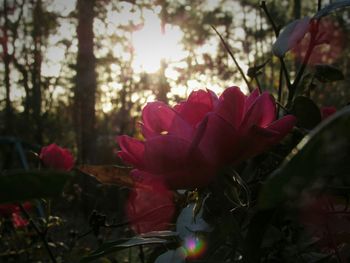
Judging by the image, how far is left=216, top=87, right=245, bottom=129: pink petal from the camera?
37cm

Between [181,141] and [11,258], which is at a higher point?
[181,141]

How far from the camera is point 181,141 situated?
0.35m

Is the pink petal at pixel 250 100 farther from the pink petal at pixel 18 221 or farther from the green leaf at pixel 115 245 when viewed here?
the pink petal at pixel 18 221

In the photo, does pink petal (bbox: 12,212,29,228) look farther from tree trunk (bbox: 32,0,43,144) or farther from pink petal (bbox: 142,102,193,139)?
tree trunk (bbox: 32,0,43,144)

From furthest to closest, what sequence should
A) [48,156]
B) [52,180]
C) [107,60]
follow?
[107,60] < [48,156] < [52,180]

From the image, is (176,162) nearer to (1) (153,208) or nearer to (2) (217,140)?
(2) (217,140)

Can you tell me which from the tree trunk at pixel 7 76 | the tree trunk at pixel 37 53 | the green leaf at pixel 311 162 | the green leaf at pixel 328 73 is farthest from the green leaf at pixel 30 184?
the tree trunk at pixel 37 53

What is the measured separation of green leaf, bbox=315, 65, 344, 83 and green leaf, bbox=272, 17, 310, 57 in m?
0.19

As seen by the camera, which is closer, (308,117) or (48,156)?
(308,117)

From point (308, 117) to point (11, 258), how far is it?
3.84 ft

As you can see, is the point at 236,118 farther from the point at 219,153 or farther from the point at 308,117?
the point at 308,117

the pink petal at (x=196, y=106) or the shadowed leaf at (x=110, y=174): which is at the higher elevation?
the pink petal at (x=196, y=106)

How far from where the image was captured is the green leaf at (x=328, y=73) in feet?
2.21

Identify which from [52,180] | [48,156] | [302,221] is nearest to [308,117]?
[302,221]
